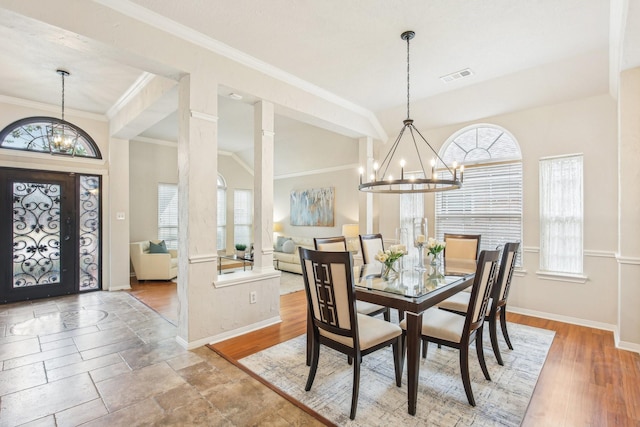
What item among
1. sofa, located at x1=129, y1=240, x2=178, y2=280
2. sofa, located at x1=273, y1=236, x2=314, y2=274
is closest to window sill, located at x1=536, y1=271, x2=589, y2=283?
sofa, located at x1=273, y1=236, x2=314, y2=274

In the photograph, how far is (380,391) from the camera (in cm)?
229

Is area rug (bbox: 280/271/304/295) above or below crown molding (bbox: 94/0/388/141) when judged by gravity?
below

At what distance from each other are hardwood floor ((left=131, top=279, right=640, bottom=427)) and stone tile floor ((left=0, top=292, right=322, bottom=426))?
0.47m

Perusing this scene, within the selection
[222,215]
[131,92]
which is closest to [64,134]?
[131,92]

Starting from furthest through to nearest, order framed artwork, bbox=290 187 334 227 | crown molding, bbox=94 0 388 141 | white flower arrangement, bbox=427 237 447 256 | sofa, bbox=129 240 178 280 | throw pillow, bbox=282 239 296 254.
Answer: throw pillow, bbox=282 239 296 254 < framed artwork, bbox=290 187 334 227 < sofa, bbox=129 240 178 280 < white flower arrangement, bbox=427 237 447 256 < crown molding, bbox=94 0 388 141

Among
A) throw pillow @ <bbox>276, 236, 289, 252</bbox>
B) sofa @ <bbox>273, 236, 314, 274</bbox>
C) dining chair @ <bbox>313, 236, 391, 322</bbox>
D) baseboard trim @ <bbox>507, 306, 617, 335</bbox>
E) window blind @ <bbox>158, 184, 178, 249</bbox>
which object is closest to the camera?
dining chair @ <bbox>313, 236, 391, 322</bbox>

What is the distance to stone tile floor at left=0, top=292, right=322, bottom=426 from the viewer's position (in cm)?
200

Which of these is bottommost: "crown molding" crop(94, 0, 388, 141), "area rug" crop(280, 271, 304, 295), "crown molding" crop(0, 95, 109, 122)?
"area rug" crop(280, 271, 304, 295)

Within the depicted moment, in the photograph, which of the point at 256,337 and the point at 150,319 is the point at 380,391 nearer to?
the point at 256,337

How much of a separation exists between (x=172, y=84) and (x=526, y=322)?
16.6 feet

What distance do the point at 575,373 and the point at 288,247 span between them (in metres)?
5.62

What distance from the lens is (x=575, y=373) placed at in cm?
256

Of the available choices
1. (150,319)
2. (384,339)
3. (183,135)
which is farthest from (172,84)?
(384,339)

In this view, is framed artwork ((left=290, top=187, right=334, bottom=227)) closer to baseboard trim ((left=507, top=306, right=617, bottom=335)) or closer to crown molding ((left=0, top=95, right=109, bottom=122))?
baseboard trim ((left=507, top=306, right=617, bottom=335))
